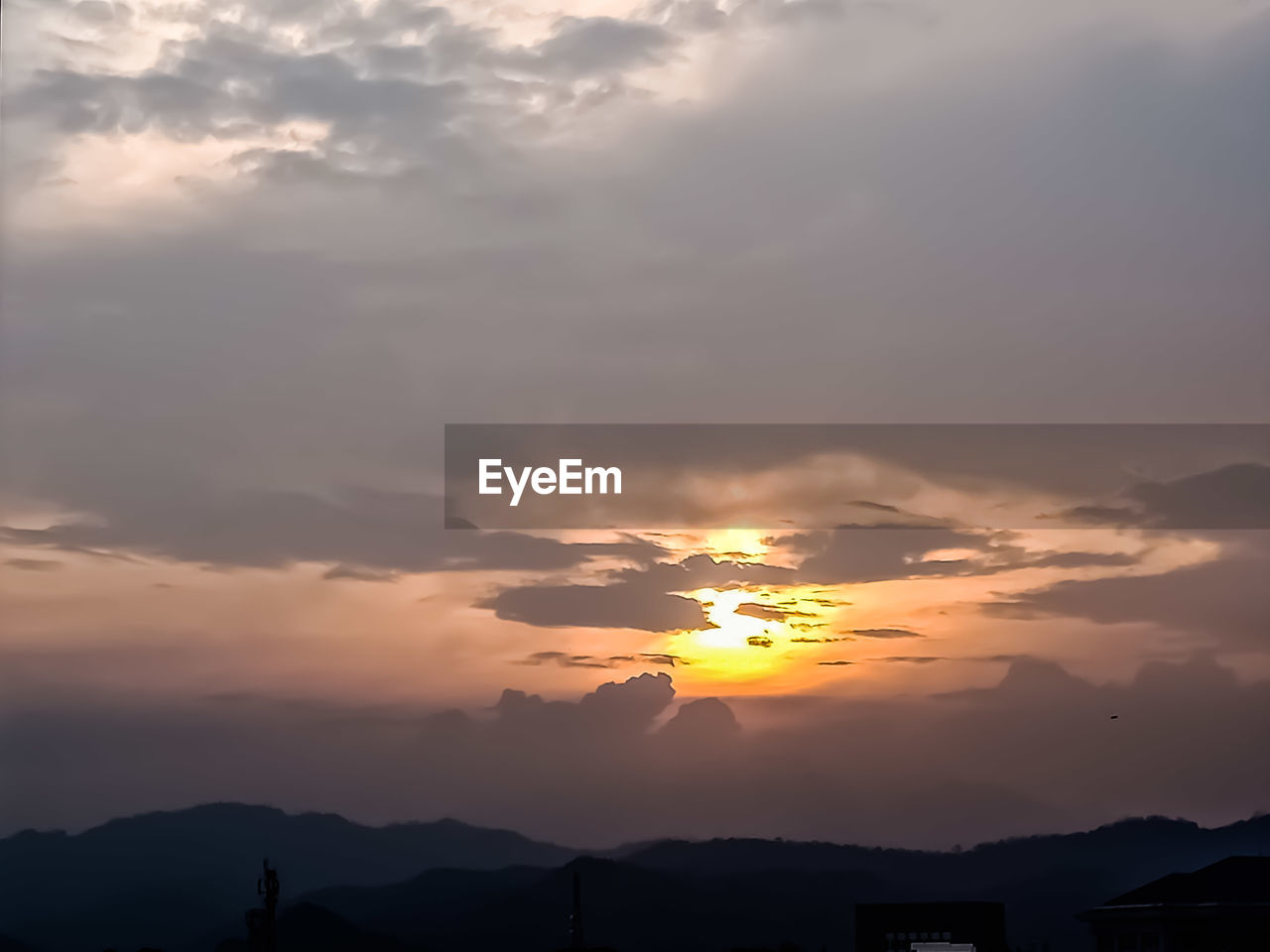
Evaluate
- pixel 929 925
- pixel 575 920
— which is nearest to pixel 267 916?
pixel 575 920

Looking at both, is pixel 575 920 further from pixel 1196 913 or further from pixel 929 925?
pixel 1196 913

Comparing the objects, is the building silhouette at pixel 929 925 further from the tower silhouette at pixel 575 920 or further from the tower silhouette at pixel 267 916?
the tower silhouette at pixel 267 916

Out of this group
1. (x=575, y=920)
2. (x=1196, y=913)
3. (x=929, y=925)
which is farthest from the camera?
(x=929, y=925)

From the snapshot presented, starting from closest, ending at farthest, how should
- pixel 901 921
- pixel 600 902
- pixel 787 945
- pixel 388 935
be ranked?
pixel 901 921 < pixel 787 945 < pixel 388 935 < pixel 600 902

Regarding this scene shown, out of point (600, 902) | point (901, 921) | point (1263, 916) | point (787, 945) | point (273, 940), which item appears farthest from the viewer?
point (600, 902)

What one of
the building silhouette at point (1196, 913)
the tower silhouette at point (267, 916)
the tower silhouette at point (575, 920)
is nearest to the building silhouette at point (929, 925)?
the building silhouette at point (1196, 913)

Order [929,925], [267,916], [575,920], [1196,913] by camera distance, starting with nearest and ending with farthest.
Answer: [267,916]
[575,920]
[1196,913]
[929,925]

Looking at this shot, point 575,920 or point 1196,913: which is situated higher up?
point 575,920

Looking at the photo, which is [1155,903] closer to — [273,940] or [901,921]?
[901,921]

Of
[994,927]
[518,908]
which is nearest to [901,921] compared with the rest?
[994,927]
